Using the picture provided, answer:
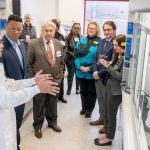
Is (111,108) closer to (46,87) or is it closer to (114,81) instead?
(114,81)

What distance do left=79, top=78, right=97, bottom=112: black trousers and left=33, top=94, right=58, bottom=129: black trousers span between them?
2.08 ft

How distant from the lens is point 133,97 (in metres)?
2.51

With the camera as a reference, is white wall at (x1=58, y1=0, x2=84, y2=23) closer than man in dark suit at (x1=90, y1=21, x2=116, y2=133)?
No

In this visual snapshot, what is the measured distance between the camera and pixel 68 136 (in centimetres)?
330

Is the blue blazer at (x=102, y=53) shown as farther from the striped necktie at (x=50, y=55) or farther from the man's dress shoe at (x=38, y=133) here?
the man's dress shoe at (x=38, y=133)

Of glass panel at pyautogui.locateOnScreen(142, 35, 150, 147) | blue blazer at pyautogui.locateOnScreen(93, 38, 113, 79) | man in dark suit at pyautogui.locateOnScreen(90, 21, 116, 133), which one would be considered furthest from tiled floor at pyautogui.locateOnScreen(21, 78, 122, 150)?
glass panel at pyautogui.locateOnScreen(142, 35, 150, 147)

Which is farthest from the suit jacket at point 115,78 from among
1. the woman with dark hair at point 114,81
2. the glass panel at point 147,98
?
the glass panel at point 147,98

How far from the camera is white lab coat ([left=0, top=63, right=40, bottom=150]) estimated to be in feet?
5.59

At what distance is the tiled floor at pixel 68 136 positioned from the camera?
303cm

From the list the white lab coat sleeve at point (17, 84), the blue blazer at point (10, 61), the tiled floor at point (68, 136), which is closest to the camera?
the white lab coat sleeve at point (17, 84)

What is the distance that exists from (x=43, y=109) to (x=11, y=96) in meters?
1.61

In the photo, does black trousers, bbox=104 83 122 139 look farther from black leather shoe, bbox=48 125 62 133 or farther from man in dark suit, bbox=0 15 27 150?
man in dark suit, bbox=0 15 27 150

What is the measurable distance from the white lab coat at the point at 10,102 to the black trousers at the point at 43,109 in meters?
1.14

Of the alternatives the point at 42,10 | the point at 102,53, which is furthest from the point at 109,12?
the point at 102,53
